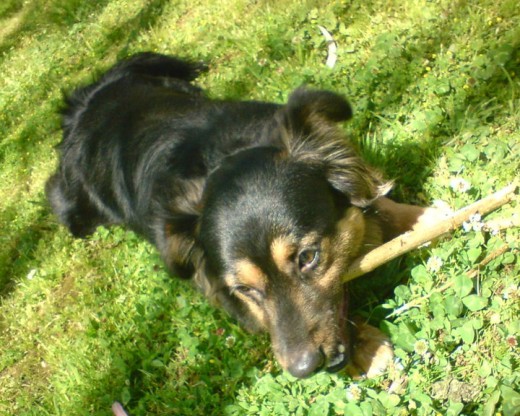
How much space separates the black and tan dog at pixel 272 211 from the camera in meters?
2.59

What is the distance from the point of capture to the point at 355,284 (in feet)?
10.6

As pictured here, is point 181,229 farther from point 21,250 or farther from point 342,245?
point 21,250

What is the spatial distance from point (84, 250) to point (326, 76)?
2494 millimetres

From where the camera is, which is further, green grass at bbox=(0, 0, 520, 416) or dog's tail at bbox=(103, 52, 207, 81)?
dog's tail at bbox=(103, 52, 207, 81)

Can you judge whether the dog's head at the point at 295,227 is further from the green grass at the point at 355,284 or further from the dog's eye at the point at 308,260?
the green grass at the point at 355,284

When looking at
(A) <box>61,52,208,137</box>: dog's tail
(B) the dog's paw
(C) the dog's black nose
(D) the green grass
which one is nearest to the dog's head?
(C) the dog's black nose

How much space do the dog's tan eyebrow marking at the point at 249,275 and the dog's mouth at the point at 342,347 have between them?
439 millimetres

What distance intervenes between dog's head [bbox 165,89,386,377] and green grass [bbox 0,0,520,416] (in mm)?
364

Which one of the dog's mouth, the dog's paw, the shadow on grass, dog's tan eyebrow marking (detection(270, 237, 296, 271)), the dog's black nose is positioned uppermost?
dog's tan eyebrow marking (detection(270, 237, 296, 271))

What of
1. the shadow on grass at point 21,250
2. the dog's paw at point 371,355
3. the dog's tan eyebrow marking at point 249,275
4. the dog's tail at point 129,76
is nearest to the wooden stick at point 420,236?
the dog's paw at point 371,355

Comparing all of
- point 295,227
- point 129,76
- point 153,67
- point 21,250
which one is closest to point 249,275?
point 295,227

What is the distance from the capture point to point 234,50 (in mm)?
5586

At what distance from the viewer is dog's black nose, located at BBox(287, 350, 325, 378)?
248 cm

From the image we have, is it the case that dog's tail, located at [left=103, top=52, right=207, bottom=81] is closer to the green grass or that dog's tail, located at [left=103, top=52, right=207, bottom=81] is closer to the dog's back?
the dog's back
